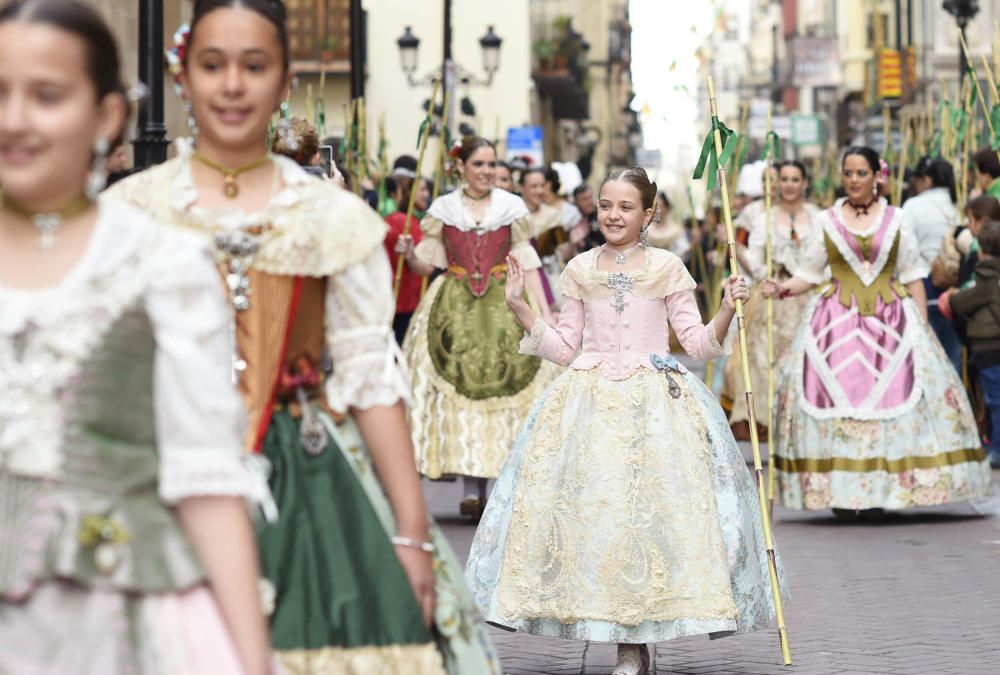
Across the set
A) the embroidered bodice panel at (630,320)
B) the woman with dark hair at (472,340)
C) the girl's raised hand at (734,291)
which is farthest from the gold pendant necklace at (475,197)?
the girl's raised hand at (734,291)

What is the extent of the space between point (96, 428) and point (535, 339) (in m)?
4.81

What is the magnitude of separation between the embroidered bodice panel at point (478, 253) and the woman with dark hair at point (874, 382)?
5.09 ft

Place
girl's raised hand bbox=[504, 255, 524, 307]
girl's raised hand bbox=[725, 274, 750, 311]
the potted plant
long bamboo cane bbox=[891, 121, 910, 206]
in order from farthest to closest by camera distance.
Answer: the potted plant < long bamboo cane bbox=[891, 121, 910, 206] < girl's raised hand bbox=[725, 274, 750, 311] < girl's raised hand bbox=[504, 255, 524, 307]

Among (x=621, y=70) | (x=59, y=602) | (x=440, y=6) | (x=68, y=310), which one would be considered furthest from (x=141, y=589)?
(x=621, y=70)

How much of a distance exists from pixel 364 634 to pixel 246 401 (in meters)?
0.50

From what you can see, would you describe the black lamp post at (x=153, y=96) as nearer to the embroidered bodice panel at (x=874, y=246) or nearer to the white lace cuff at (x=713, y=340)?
the embroidered bodice panel at (x=874, y=246)

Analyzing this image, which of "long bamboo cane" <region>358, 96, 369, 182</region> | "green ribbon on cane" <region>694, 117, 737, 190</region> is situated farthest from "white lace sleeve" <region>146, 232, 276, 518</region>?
"long bamboo cane" <region>358, 96, 369, 182</region>

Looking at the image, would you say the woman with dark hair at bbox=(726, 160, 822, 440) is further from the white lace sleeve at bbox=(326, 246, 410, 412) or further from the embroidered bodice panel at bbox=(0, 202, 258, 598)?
the embroidered bodice panel at bbox=(0, 202, 258, 598)

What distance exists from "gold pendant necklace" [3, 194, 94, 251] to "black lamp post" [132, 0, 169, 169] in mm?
7743

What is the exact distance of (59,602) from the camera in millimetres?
3080

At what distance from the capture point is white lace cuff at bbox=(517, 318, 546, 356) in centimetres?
776

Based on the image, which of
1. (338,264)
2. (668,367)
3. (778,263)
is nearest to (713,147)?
(668,367)

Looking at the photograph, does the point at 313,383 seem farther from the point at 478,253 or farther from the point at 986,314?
the point at 986,314

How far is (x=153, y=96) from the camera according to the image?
11.1 metres
